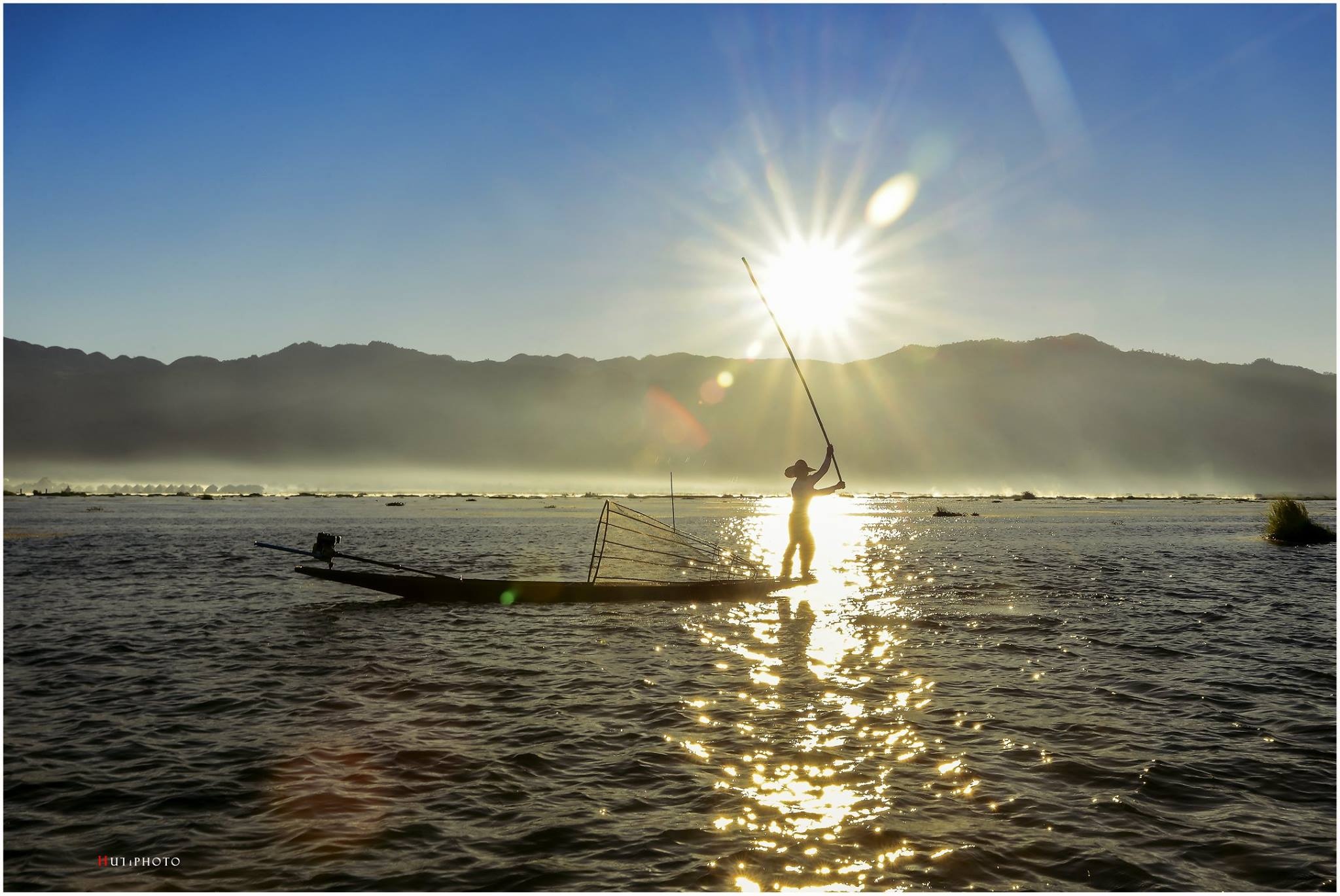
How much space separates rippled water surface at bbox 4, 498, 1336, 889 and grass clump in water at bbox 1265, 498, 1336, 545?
110ft

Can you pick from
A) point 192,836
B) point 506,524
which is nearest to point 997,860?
point 192,836

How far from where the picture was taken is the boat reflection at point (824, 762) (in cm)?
786

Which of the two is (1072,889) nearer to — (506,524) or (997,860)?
(997,860)

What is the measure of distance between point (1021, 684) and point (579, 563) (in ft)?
99.5

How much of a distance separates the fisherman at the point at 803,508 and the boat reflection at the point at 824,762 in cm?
653

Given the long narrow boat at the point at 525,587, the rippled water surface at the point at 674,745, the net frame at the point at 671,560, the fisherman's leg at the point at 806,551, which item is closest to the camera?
the rippled water surface at the point at 674,745

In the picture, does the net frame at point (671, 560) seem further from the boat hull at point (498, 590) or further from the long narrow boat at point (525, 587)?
the boat hull at point (498, 590)

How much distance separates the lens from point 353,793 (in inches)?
378

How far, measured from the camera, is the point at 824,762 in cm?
1056

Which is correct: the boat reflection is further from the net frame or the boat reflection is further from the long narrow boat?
the net frame

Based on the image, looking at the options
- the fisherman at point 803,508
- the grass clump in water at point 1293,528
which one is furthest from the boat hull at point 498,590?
the grass clump in water at point 1293,528

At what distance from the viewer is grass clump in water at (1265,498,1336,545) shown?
174ft

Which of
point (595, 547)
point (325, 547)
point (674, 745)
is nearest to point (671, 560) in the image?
point (595, 547)

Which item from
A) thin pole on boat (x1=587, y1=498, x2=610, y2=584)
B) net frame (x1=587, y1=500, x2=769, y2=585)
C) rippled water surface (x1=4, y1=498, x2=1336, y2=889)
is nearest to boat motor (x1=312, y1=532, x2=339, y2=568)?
rippled water surface (x1=4, y1=498, x2=1336, y2=889)
